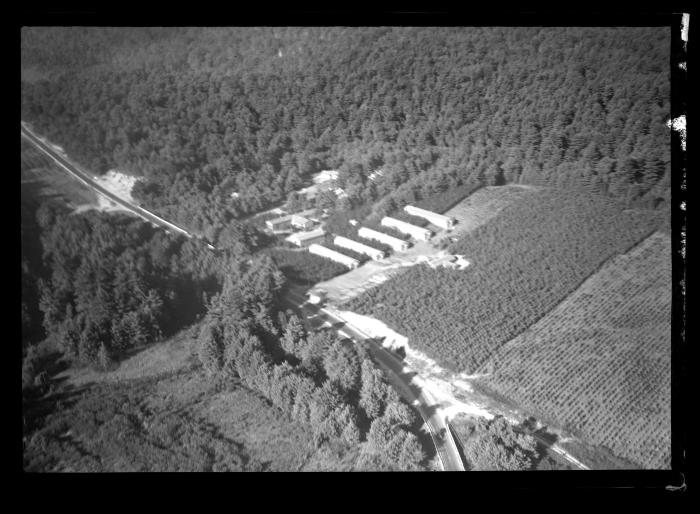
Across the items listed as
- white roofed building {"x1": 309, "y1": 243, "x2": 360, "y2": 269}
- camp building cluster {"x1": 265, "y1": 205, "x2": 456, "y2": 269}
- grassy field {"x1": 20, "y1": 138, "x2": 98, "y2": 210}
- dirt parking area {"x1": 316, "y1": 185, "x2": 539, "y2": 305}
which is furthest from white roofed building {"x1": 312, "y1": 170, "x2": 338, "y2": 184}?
grassy field {"x1": 20, "y1": 138, "x2": 98, "y2": 210}

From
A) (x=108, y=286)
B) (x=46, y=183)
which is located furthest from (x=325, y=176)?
(x=46, y=183)

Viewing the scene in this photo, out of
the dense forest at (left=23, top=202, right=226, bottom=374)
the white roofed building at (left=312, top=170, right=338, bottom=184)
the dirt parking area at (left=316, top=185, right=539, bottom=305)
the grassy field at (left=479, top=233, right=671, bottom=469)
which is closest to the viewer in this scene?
the grassy field at (left=479, top=233, right=671, bottom=469)

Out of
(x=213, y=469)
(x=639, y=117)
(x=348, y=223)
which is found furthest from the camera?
(x=348, y=223)

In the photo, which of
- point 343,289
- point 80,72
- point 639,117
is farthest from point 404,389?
point 80,72

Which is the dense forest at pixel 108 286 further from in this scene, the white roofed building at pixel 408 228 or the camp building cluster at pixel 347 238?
the white roofed building at pixel 408 228

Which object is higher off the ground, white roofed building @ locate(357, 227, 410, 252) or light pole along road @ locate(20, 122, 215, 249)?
light pole along road @ locate(20, 122, 215, 249)

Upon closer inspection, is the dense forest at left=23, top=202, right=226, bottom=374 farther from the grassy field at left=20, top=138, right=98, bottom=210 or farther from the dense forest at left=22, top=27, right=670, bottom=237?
the dense forest at left=22, top=27, right=670, bottom=237
